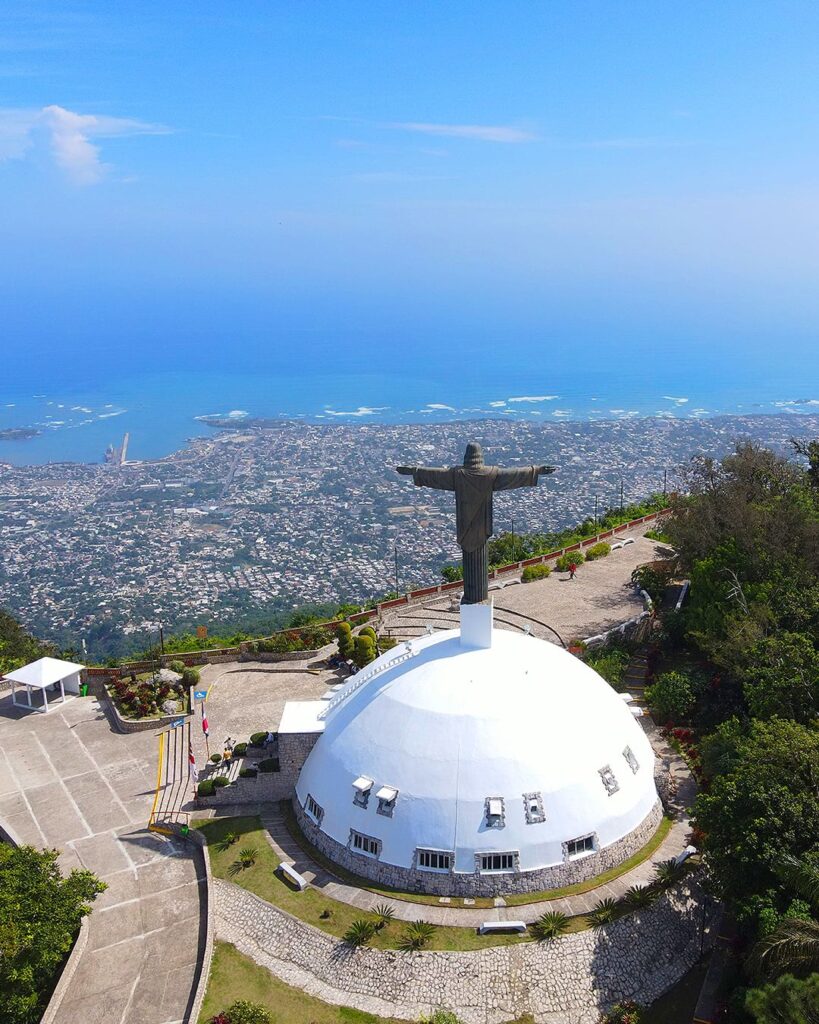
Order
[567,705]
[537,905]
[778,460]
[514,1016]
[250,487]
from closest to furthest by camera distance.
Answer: [514,1016] < [537,905] < [567,705] < [778,460] < [250,487]

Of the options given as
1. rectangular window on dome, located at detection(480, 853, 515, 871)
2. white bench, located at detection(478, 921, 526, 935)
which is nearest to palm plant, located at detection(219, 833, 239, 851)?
rectangular window on dome, located at detection(480, 853, 515, 871)

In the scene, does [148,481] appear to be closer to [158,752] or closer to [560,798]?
[158,752]

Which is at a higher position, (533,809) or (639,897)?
(533,809)

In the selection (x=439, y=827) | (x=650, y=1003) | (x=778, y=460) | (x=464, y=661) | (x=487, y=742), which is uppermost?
(x=778, y=460)

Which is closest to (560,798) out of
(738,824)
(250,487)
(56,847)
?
(738,824)

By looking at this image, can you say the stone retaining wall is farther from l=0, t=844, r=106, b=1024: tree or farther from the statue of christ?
the statue of christ

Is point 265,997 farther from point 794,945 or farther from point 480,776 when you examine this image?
point 794,945

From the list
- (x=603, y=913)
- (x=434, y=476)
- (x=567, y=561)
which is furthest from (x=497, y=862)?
(x=567, y=561)
